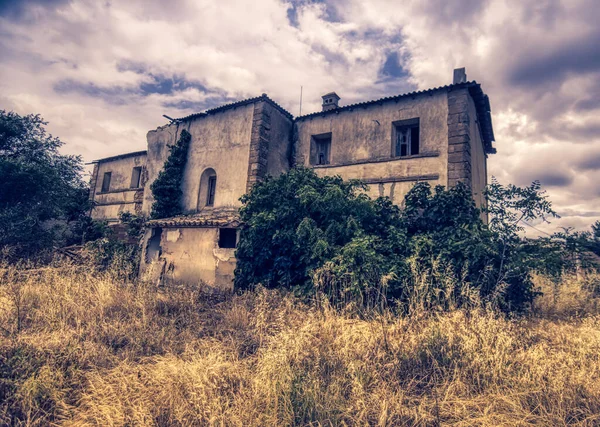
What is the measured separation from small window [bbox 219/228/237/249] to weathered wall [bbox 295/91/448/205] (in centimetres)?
381

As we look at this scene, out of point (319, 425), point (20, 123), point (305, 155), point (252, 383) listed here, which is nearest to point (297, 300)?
point (252, 383)

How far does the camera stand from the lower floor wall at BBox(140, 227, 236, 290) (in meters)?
10.5

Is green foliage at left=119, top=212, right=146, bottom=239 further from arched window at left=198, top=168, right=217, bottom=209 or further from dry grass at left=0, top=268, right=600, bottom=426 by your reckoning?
dry grass at left=0, top=268, right=600, bottom=426

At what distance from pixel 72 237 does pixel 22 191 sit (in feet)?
15.0

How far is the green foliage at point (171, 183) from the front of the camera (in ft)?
43.4

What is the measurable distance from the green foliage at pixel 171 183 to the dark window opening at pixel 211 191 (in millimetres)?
1263

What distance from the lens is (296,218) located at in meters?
9.13

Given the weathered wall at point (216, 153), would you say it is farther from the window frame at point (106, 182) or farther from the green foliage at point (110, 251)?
the window frame at point (106, 182)

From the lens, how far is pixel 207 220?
35.8ft

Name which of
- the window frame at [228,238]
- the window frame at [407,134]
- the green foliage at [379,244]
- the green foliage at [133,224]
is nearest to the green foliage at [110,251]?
the green foliage at [133,224]

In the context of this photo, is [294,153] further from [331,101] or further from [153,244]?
[153,244]

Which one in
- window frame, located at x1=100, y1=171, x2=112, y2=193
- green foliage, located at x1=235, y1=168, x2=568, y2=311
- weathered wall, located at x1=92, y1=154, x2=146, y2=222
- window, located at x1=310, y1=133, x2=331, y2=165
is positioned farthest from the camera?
window frame, located at x1=100, y1=171, x2=112, y2=193

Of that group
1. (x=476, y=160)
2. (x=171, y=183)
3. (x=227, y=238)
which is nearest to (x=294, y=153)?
(x=227, y=238)

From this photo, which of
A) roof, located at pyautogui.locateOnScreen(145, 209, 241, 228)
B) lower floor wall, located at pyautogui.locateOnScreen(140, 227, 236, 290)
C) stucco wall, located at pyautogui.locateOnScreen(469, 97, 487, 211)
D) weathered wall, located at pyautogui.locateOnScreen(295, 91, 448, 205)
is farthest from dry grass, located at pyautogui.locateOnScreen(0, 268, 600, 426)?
stucco wall, located at pyautogui.locateOnScreen(469, 97, 487, 211)
